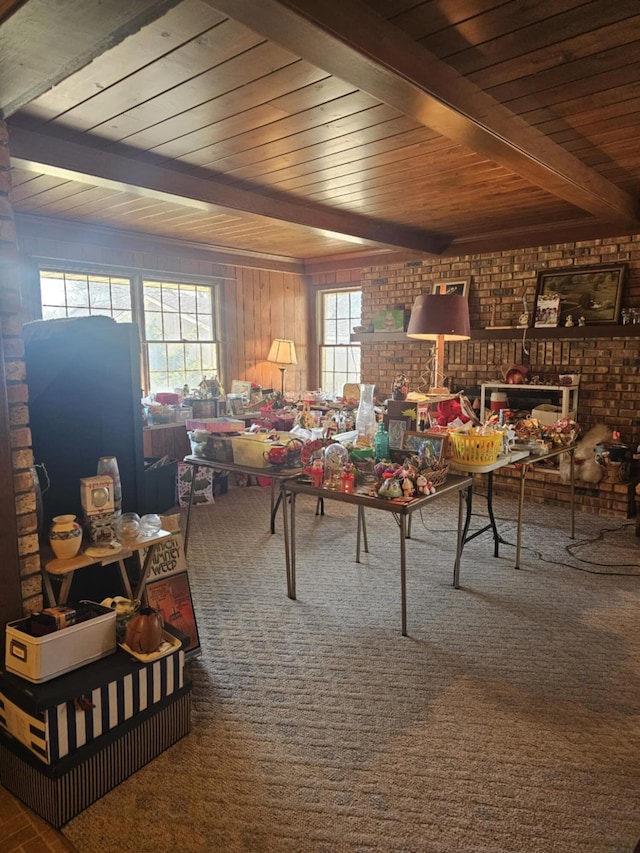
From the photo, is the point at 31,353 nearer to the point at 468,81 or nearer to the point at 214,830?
the point at 214,830

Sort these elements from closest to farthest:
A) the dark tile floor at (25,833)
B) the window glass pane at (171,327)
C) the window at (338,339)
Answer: the dark tile floor at (25,833), the window glass pane at (171,327), the window at (338,339)

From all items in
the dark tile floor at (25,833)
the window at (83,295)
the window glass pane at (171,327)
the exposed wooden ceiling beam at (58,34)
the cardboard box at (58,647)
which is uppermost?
the exposed wooden ceiling beam at (58,34)

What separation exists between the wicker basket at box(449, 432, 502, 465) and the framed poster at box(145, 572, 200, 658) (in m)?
1.62

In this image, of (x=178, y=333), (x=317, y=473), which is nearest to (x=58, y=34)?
(x=317, y=473)

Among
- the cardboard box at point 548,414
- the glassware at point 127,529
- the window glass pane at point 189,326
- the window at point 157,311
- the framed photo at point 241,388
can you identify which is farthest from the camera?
the framed photo at point 241,388

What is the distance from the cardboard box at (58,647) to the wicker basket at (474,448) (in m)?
2.00

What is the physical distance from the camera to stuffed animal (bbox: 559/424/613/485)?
467cm

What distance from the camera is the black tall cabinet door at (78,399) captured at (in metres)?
2.36

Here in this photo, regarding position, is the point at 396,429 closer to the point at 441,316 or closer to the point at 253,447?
the point at 441,316

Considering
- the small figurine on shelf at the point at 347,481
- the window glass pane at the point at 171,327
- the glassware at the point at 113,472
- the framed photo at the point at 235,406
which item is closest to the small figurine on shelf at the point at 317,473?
the small figurine on shelf at the point at 347,481

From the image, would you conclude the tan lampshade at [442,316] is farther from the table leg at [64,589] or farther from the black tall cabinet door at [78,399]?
the table leg at [64,589]

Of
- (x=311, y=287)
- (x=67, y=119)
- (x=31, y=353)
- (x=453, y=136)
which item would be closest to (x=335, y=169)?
(x=453, y=136)

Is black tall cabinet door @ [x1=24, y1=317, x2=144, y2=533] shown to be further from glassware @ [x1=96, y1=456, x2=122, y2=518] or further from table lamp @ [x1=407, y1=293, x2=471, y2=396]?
table lamp @ [x1=407, y1=293, x2=471, y2=396]

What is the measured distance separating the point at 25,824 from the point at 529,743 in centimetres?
168
